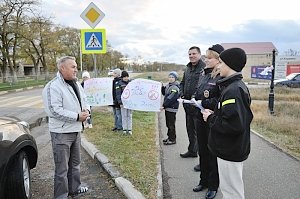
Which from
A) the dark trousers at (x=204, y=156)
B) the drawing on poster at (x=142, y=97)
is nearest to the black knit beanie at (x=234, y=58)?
the dark trousers at (x=204, y=156)

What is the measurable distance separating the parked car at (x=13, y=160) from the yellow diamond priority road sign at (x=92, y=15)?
494 centimetres

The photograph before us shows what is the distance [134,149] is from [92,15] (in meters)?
4.18

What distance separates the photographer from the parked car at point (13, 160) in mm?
3324

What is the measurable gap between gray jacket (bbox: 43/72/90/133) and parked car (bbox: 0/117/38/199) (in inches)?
17.6

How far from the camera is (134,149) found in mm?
6141

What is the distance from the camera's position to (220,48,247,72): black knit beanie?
3049 millimetres

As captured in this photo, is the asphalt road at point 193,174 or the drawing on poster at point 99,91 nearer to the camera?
the asphalt road at point 193,174

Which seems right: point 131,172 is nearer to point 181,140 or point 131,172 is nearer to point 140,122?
point 181,140

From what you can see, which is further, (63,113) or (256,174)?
(256,174)

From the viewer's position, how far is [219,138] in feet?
10.2

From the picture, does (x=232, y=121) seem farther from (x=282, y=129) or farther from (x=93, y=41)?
(x=282, y=129)

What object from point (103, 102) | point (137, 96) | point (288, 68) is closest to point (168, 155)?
point (137, 96)

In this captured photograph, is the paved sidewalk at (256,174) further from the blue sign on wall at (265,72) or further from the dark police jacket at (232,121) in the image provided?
the blue sign on wall at (265,72)

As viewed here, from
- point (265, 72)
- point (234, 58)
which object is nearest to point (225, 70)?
point (234, 58)
